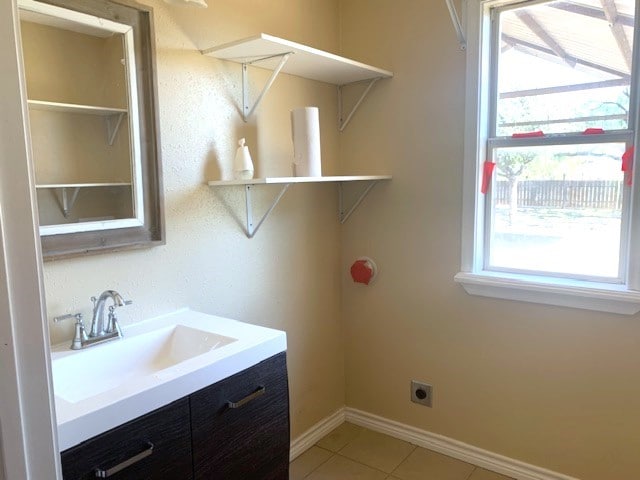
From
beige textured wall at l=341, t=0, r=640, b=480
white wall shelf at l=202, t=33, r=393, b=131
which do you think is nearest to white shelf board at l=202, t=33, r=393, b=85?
white wall shelf at l=202, t=33, r=393, b=131

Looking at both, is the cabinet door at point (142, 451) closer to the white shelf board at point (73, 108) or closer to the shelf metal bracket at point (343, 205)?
the white shelf board at point (73, 108)

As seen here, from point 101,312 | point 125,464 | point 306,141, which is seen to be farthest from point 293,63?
point 125,464

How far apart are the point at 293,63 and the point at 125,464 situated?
159cm

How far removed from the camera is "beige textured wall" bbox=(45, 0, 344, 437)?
174cm

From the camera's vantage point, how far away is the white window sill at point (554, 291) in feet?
6.11

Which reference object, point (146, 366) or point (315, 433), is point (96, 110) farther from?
point (315, 433)

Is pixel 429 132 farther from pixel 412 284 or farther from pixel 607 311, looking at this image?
pixel 607 311

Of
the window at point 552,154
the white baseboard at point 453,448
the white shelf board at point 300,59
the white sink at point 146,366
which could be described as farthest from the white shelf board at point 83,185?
the white baseboard at point 453,448

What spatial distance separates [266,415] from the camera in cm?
156

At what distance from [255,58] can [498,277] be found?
135 cm

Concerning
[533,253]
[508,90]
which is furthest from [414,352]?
[508,90]

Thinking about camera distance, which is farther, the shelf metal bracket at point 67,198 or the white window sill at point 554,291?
the white window sill at point 554,291

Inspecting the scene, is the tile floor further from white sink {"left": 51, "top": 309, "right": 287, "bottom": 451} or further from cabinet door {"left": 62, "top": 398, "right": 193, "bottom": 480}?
cabinet door {"left": 62, "top": 398, "right": 193, "bottom": 480}

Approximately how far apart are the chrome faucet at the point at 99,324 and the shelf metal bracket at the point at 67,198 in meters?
0.28
